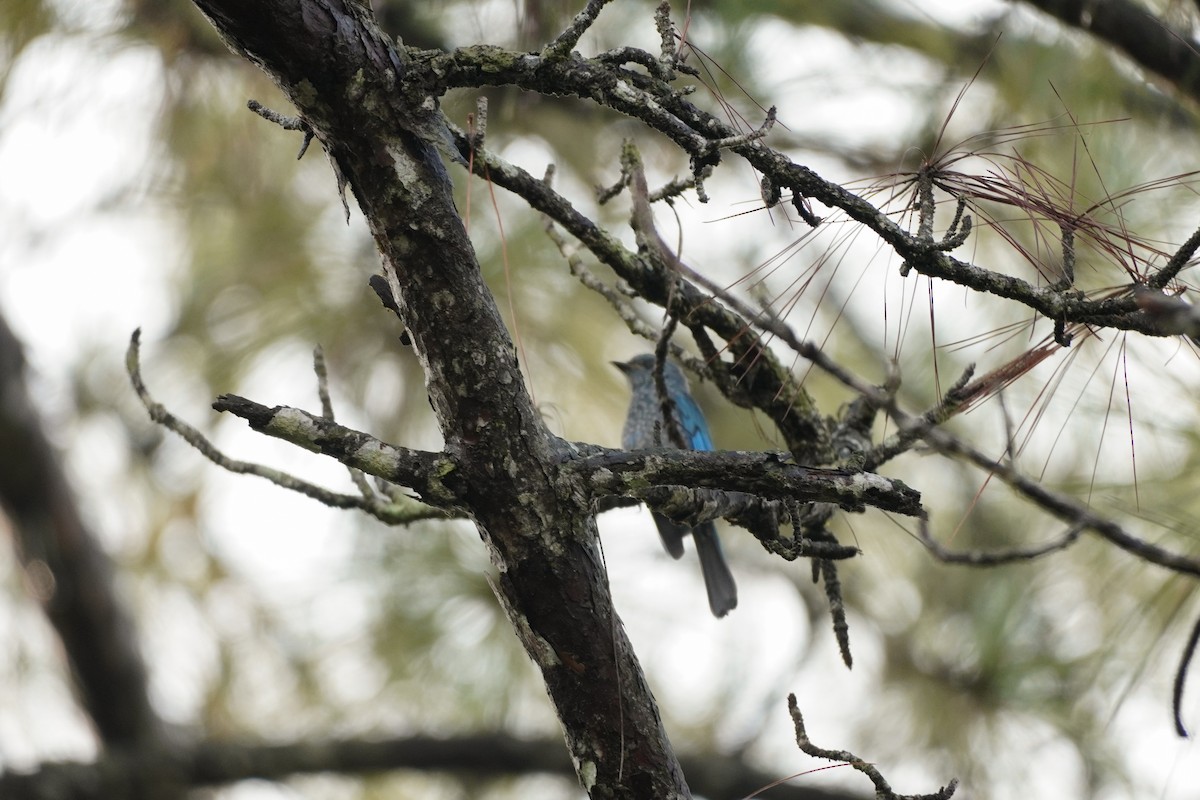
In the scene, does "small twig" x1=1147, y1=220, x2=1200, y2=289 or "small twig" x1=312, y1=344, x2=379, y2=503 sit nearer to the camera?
"small twig" x1=1147, y1=220, x2=1200, y2=289

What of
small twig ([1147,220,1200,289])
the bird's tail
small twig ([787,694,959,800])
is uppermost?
the bird's tail

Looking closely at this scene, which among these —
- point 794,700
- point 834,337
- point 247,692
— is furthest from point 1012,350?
point 247,692

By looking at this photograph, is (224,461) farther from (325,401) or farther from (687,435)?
(687,435)

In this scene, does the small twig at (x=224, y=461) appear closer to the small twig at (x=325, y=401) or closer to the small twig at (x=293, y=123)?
the small twig at (x=325, y=401)

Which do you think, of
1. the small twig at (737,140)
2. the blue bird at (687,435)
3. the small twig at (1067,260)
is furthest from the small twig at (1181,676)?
the blue bird at (687,435)

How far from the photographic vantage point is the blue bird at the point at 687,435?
10.7ft

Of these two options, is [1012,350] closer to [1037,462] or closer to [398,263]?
[1037,462]

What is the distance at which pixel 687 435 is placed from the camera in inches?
107

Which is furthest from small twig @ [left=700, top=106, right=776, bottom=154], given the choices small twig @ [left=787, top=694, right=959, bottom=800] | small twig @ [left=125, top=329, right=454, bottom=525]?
small twig @ [left=125, top=329, right=454, bottom=525]

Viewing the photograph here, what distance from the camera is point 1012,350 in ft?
11.4

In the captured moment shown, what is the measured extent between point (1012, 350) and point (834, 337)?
123 cm

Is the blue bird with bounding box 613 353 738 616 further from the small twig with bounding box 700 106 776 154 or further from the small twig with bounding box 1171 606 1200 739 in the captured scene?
the small twig with bounding box 700 106 776 154

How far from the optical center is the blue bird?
3.25 meters

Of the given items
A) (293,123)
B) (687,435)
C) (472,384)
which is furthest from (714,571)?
(293,123)
